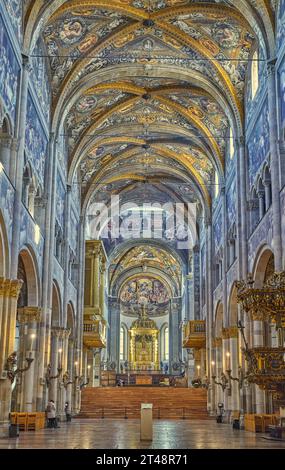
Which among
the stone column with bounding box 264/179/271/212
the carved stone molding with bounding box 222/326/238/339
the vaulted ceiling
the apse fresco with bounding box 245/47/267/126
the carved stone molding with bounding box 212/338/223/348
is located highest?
the vaulted ceiling

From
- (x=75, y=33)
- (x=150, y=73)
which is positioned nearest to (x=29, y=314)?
(x=75, y=33)

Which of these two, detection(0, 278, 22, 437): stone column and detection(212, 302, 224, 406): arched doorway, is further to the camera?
detection(212, 302, 224, 406): arched doorway

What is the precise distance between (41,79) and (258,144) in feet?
29.9

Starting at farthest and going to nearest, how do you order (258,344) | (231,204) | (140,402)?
(140,402)
(231,204)
(258,344)

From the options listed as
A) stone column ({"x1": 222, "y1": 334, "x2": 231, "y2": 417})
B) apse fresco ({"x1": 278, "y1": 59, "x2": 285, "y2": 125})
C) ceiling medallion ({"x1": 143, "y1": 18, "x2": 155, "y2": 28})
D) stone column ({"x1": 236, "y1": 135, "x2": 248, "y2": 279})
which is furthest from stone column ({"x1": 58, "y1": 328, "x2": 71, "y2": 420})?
apse fresco ({"x1": 278, "y1": 59, "x2": 285, "y2": 125})

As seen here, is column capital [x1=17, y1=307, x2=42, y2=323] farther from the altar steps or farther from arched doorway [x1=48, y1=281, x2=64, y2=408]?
the altar steps

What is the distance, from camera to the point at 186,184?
42656 millimetres

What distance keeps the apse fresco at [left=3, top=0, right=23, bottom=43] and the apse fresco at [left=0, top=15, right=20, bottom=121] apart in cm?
89

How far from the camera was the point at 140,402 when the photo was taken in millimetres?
37625

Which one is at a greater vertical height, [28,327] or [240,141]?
[240,141]

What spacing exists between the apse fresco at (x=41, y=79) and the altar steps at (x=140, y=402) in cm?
1770

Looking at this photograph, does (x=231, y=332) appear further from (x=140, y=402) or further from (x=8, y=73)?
(x=8, y=73)

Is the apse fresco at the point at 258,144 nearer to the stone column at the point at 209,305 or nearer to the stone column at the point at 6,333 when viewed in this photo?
the stone column at the point at 6,333

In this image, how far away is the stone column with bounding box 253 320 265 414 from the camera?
21.8m
